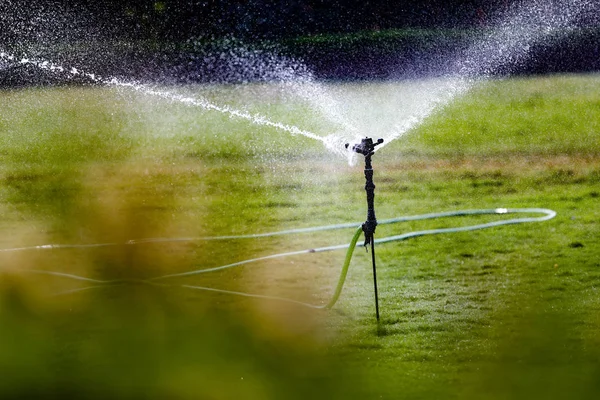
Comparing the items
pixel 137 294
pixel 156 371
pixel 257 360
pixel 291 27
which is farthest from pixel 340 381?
pixel 291 27

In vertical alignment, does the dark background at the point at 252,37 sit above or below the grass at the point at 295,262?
above

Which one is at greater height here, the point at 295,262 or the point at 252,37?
the point at 252,37

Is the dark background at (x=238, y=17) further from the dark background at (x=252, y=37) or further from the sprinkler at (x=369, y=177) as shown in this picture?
the sprinkler at (x=369, y=177)

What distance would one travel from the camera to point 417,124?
26.9ft

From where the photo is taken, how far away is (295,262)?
188 inches

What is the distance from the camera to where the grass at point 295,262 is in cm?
342

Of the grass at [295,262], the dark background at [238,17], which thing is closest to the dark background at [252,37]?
the dark background at [238,17]

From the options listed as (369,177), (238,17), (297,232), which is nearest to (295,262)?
(297,232)

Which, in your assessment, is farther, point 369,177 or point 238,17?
point 238,17

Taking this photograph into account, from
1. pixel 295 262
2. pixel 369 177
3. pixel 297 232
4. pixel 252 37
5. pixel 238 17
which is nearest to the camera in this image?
pixel 369 177

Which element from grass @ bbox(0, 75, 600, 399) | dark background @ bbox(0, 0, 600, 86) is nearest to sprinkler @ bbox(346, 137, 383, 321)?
grass @ bbox(0, 75, 600, 399)

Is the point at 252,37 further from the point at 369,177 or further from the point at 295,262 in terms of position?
the point at 369,177

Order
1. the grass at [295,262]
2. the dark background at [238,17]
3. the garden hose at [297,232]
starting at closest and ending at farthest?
the grass at [295,262] < the garden hose at [297,232] < the dark background at [238,17]

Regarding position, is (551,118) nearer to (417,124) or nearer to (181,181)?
(417,124)
